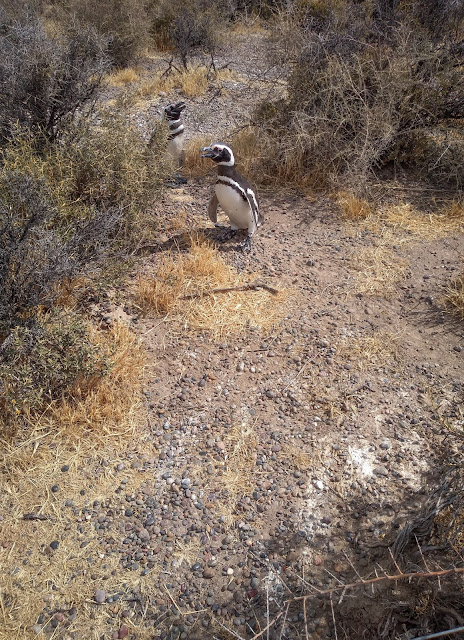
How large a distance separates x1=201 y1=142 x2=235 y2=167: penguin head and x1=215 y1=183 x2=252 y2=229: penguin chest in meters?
0.21

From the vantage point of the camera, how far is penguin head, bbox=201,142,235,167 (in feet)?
14.3

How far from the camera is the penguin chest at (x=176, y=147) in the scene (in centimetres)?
569

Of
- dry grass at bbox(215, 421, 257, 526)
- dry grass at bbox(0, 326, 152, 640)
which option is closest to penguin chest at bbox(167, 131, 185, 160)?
dry grass at bbox(0, 326, 152, 640)

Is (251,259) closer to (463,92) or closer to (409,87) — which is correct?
(409,87)

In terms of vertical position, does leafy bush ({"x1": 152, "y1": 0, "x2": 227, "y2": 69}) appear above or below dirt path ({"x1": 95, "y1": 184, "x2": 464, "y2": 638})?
above

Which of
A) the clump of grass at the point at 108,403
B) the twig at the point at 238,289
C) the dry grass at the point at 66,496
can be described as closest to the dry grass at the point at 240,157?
the twig at the point at 238,289

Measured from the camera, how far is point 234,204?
4469 millimetres

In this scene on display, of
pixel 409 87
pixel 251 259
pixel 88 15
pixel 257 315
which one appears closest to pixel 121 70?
pixel 88 15

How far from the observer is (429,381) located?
3350 mm

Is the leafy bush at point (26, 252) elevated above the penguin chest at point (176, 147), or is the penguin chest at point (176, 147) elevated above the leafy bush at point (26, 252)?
the leafy bush at point (26, 252)

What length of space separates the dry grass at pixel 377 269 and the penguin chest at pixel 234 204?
3.51ft

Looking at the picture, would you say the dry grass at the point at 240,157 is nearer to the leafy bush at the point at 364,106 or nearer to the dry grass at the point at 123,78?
the leafy bush at the point at 364,106

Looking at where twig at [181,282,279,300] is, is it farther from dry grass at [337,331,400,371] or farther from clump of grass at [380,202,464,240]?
clump of grass at [380,202,464,240]

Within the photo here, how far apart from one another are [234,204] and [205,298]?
3.32 feet
